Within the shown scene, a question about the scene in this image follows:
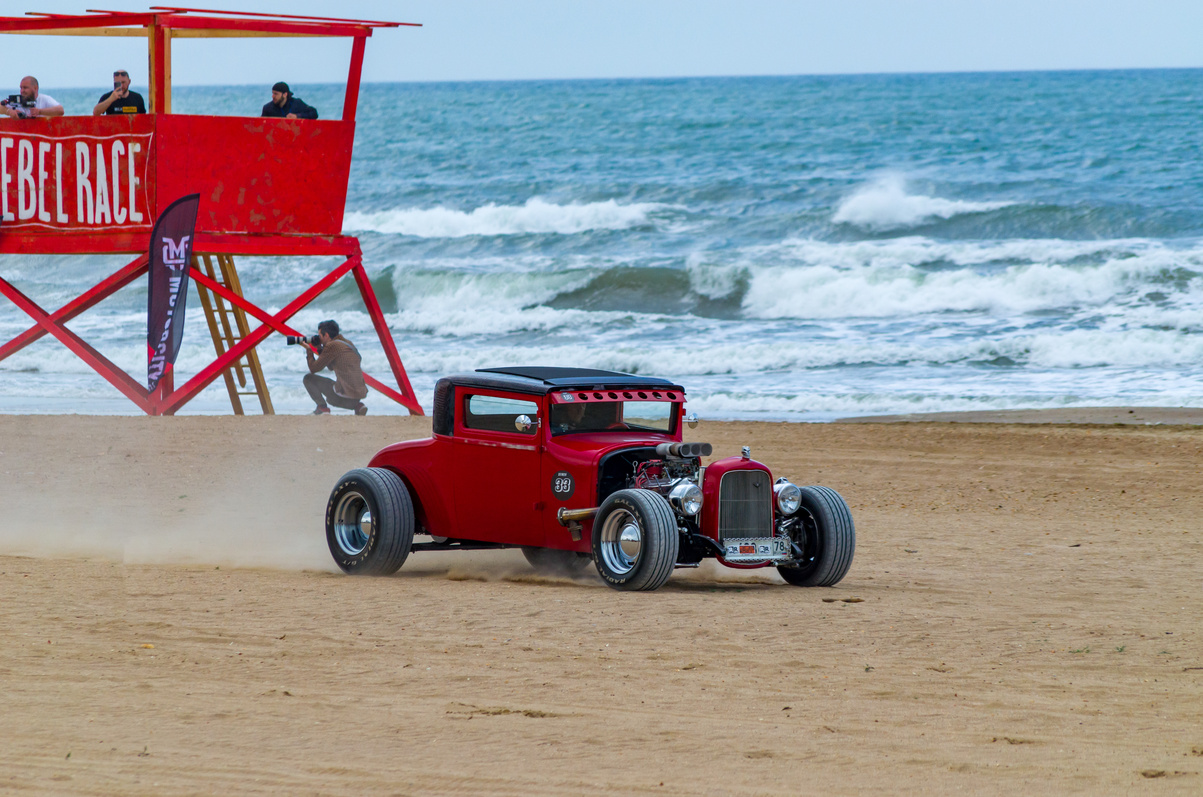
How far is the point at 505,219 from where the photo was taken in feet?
161

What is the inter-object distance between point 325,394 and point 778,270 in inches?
690

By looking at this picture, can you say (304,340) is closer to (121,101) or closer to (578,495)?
(121,101)

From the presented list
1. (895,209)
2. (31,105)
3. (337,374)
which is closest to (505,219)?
(895,209)

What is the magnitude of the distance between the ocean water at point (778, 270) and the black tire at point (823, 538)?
10343 mm

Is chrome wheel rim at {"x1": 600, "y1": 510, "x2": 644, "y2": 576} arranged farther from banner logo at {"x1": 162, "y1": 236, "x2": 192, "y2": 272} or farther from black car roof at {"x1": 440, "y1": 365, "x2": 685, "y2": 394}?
banner logo at {"x1": 162, "y1": 236, "x2": 192, "y2": 272}

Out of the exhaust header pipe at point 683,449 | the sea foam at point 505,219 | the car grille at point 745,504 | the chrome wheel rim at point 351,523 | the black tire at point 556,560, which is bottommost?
the black tire at point 556,560

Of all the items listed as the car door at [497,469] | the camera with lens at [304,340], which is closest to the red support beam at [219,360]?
the camera with lens at [304,340]

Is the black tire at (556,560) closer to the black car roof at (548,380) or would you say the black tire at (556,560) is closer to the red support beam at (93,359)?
the black car roof at (548,380)

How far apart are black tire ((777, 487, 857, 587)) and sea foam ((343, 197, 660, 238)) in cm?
3572

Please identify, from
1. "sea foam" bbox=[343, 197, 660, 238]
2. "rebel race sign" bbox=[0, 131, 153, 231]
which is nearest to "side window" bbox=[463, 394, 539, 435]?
"rebel race sign" bbox=[0, 131, 153, 231]

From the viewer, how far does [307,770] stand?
536 cm

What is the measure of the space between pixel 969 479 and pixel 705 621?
7.22 m

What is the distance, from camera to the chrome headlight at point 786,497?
920 cm

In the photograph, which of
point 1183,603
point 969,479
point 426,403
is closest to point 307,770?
point 1183,603
